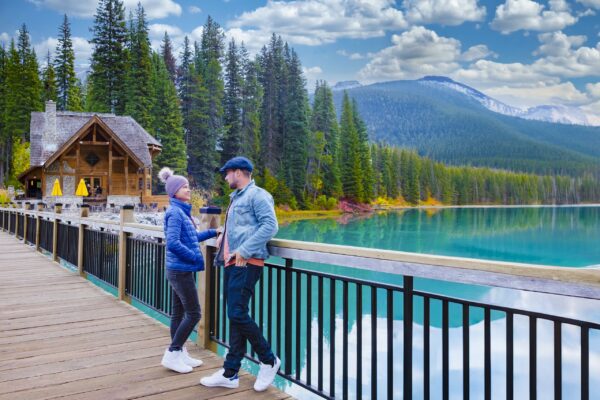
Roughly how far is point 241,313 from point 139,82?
4624cm

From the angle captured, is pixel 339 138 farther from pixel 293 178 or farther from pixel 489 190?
pixel 489 190

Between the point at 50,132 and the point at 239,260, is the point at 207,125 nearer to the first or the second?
the point at 50,132

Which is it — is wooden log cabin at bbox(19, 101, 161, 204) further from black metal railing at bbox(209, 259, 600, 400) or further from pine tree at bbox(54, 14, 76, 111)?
black metal railing at bbox(209, 259, 600, 400)

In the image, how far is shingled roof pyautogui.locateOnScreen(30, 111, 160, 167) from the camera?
31.3 meters

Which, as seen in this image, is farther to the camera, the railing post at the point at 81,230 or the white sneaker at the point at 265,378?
the railing post at the point at 81,230

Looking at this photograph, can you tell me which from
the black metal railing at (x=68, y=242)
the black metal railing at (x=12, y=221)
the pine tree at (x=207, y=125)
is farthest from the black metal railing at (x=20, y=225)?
the pine tree at (x=207, y=125)

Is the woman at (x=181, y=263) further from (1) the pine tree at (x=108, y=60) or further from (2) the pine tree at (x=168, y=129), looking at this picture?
(1) the pine tree at (x=108, y=60)

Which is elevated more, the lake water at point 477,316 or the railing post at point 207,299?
the railing post at point 207,299

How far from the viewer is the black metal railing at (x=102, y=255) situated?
6.56 m

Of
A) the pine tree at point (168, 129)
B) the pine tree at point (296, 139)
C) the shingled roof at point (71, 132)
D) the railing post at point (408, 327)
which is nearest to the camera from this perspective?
the railing post at point (408, 327)

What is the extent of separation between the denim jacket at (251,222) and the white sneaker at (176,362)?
1013 mm

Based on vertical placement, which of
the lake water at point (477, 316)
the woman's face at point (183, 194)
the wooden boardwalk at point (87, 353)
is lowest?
the lake water at point (477, 316)

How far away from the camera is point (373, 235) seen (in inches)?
1510

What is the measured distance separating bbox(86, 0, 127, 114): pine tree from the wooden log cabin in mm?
13215
